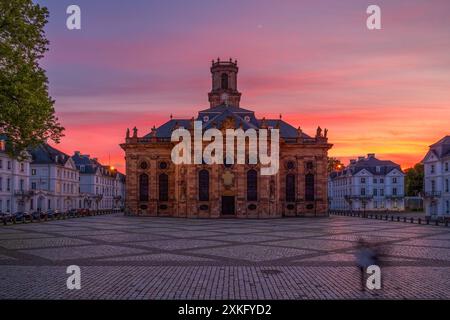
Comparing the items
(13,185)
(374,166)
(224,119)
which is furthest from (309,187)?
(13,185)

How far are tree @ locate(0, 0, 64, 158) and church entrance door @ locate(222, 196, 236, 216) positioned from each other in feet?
128

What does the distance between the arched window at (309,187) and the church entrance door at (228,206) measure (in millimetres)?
12875

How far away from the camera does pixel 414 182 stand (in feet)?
416

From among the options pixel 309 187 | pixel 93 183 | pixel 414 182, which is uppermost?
pixel 414 182

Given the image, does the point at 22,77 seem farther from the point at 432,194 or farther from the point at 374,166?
the point at 374,166

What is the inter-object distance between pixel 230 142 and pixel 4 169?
31.7 metres

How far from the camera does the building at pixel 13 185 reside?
64.8 metres

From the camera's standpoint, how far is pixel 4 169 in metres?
65.3

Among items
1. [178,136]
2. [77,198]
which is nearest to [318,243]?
[178,136]

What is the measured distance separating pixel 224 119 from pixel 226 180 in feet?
28.2

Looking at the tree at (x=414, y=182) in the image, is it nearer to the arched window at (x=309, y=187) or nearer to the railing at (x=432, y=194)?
the railing at (x=432, y=194)

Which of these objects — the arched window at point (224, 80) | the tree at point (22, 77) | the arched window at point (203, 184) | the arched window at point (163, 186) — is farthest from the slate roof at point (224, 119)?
the tree at point (22, 77)

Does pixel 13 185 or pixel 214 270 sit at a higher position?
pixel 13 185

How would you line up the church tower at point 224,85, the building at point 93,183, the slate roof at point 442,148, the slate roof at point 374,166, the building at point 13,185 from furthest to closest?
1. the slate roof at point 374,166
2. the building at point 93,183
3. the church tower at point 224,85
4. the building at point 13,185
5. the slate roof at point 442,148
